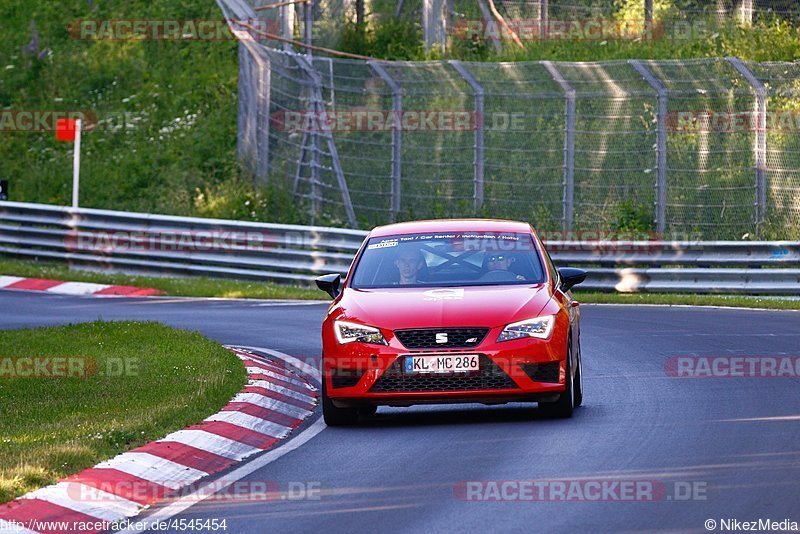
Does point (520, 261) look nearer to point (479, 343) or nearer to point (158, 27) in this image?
point (479, 343)

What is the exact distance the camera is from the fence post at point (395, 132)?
92.4ft

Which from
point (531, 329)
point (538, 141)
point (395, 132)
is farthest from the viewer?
point (538, 141)

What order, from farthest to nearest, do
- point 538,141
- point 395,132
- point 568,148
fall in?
point 538,141 → point 395,132 → point 568,148

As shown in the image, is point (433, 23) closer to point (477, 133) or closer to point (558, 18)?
point (558, 18)

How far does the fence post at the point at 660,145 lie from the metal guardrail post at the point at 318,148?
18.8ft

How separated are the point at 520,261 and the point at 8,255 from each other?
19.6 metres

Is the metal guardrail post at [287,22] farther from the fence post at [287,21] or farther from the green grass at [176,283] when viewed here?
the green grass at [176,283]

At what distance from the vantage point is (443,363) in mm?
12062

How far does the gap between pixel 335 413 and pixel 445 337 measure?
109cm

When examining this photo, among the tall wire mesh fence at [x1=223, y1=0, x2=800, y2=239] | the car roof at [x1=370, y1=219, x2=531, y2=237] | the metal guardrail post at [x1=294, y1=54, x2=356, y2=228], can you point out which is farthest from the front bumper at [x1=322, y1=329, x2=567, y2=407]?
the metal guardrail post at [x1=294, y1=54, x2=356, y2=228]

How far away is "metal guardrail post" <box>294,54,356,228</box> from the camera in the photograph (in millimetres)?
29578

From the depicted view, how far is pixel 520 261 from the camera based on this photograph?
1351 centimetres

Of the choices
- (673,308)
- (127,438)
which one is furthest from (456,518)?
(673,308)

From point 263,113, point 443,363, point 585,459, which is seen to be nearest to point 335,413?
point 443,363
